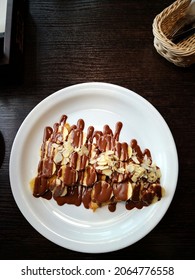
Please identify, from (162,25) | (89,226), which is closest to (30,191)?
(89,226)

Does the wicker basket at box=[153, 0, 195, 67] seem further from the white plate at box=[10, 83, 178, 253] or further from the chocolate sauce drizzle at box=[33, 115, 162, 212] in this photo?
the chocolate sauce drizzle at box=[33, 115, 162, 212]

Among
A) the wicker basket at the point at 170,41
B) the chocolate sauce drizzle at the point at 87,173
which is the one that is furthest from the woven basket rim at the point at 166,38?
the chocolate sauce drizzle at the point at 87,173

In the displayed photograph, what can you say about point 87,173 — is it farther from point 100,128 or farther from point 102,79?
point 102,79

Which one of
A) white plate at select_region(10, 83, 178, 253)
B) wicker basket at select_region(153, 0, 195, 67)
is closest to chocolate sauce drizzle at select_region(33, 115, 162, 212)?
white plate at select_region(10, 83, 178, 253)

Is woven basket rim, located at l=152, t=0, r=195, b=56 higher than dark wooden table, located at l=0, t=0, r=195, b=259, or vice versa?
woven basket rim, located at l=152, t=0, r=195, b=56

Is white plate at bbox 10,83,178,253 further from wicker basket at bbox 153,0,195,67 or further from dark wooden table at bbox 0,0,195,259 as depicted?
wicker basket at bbox 153,0,195,67
